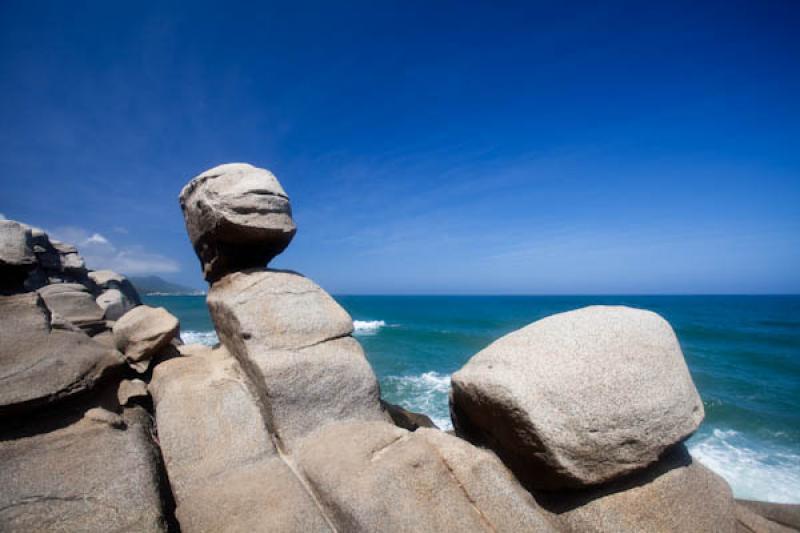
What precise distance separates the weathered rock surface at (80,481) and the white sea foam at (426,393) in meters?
10.5

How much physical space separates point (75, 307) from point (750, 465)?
19902 millimetres

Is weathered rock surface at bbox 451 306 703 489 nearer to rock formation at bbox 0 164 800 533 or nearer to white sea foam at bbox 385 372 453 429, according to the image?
rock formation at bbox 0 164 800 533

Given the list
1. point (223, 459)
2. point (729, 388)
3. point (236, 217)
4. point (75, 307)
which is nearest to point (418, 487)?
point (223, 459)

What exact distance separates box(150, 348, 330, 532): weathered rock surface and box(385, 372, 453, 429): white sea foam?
9597 millimetres

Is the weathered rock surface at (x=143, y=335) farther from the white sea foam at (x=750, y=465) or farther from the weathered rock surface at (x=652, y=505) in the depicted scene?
the white sea foam at (x=750, y=465)

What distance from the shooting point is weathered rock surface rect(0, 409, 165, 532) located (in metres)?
2.86

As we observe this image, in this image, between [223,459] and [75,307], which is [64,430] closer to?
[223,459]

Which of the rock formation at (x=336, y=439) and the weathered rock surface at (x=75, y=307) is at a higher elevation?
the weathered rock surface at (x=75, y=307)

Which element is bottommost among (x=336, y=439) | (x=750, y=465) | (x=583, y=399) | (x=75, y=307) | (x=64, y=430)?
(x=750, y=465)

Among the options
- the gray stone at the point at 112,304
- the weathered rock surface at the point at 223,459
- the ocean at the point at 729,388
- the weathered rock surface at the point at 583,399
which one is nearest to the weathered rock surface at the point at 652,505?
the weathered rock surface at the point at 583,399

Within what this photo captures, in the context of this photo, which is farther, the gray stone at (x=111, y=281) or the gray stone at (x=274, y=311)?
the gray stone at (x=111, y=281)

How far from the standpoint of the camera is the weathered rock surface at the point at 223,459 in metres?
3.06

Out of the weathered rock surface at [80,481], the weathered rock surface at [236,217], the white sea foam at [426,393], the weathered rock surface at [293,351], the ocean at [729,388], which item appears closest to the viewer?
the weathered rock surface at [80,481]

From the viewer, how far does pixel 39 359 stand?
3.88 metres
